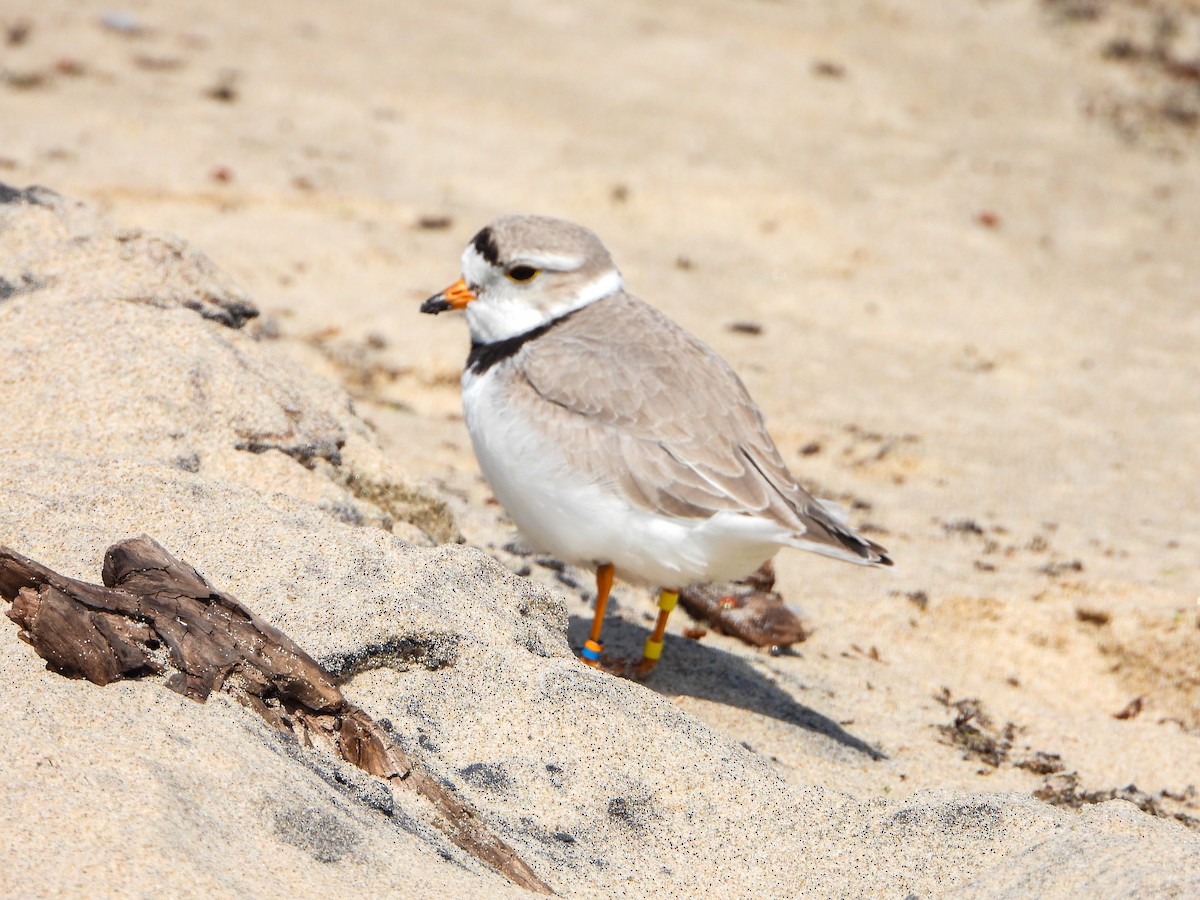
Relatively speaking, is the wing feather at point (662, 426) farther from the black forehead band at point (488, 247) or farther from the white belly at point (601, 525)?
the black forehead band at point (488, 247)

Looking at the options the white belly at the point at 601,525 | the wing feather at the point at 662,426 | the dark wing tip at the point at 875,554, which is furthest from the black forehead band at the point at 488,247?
the dark wing tip at the point at 875,554

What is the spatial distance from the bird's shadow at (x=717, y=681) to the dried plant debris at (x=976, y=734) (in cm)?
37

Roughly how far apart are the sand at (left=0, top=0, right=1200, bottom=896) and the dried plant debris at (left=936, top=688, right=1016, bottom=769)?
0.08 feet

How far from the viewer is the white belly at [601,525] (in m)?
4.28

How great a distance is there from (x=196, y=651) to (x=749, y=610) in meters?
2.68

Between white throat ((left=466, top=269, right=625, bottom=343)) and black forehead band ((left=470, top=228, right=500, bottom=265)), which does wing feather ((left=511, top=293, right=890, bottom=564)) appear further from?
black forehead band ((left=470, top=228, right=500, bottom=265))

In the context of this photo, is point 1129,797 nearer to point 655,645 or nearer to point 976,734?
point 976,734

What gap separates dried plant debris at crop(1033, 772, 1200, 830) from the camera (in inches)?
164

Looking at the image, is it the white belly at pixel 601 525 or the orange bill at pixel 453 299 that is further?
the orange bill at pixel 453 299

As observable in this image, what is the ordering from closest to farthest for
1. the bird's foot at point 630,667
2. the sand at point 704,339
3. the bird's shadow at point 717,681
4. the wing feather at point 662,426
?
the sand at point 704,339 → the wing feather at point 662,426 → the bird's shadow at point 717,681 → the bird's foot at point 630,667

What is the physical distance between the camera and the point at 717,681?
4.61m

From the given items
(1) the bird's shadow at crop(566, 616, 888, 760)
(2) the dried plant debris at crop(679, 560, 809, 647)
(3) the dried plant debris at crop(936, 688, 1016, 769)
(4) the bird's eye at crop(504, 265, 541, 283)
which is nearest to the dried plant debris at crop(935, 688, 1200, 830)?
(3) the dried plant debris at crop(936, 688, 1016, 769)

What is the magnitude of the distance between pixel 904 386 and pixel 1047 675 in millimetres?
2635

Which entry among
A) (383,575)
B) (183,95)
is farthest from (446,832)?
(183,95)
